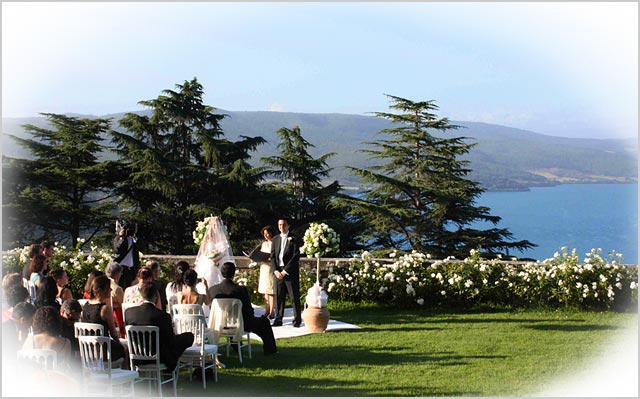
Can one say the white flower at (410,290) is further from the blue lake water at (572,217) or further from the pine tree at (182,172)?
the blue lake water at (572,217)

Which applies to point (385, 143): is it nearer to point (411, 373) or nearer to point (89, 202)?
point (89, 202)

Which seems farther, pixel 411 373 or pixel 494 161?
pixel 494 161

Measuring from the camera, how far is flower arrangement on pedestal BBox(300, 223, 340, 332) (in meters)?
11.1

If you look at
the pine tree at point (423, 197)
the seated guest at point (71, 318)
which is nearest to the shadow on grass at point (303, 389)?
the seated guest at point (71, 318)

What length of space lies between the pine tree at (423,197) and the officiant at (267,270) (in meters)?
16.7

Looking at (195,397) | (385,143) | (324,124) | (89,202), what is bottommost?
(195,397)

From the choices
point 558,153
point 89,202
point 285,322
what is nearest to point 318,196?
point 89,202

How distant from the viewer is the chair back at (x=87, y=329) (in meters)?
7.02

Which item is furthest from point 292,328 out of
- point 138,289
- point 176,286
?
point 138,289

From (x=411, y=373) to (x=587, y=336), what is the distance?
3695 mm

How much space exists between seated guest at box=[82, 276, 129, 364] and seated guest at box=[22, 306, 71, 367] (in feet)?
3.29

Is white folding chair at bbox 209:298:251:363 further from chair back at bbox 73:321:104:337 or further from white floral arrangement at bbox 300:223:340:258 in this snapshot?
white floral arrangement at bbox 300:223:340:258

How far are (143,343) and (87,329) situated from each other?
1.98ft

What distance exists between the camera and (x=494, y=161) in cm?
11425
